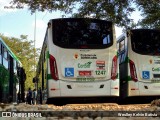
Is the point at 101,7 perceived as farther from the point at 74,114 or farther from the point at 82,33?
the point at 74,114

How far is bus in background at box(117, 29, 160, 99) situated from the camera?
1501 centimetres

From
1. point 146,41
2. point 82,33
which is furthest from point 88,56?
point 146,41

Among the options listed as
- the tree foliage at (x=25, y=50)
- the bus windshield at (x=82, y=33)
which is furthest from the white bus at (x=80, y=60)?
the tree foliage at (x=25, y=50)

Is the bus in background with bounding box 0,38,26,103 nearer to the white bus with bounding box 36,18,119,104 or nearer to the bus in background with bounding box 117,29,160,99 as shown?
the white bus with bounding box 36,18,119,104

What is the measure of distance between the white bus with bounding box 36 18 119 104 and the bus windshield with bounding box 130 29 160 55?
1.92m

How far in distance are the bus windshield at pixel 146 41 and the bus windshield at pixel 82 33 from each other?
76.8 inches

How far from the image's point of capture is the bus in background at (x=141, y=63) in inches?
591

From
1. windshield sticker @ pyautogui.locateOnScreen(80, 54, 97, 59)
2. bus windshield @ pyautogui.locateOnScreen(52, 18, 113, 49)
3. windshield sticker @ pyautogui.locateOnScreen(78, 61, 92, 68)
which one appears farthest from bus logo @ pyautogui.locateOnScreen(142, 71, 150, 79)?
windshield sticker @ pyautogui.locateOnScreen(78, 61, 92, 68)

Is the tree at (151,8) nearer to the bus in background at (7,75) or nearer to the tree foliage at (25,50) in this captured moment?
the bus in background at (7,75)

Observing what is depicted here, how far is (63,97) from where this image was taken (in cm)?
1297

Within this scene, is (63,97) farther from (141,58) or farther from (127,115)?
(127,115)

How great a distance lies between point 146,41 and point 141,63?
92 centimetres

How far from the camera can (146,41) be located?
1545cm

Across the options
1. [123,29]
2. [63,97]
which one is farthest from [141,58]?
[63,97]
